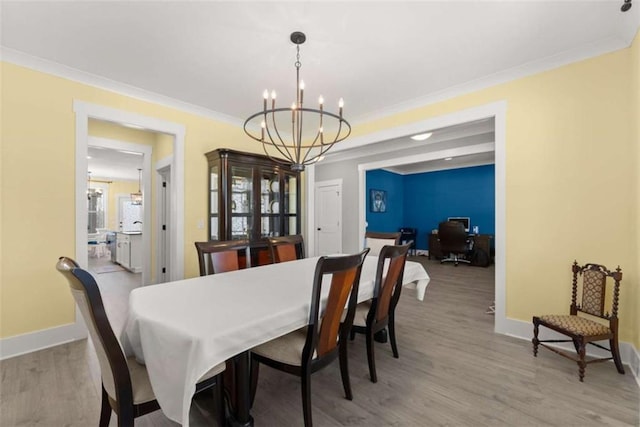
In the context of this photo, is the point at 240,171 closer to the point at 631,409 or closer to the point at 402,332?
the point at 402,332

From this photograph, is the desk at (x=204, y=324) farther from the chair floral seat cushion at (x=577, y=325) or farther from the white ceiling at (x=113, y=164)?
the white ceiling at (x=113, y=164)

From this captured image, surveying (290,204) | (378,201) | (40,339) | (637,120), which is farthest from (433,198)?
(40,339)

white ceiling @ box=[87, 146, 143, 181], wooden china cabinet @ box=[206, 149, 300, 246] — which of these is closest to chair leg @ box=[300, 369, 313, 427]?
wooden china cabinet @ box=[206, 149, 300, 246]

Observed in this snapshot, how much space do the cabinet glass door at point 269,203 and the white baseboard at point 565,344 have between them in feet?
9.70

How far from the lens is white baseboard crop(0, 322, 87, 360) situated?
236 centimetres

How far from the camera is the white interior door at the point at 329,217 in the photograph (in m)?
6.39

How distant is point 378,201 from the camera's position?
7410 mm

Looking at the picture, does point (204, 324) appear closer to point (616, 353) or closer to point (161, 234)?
point (616, 353)

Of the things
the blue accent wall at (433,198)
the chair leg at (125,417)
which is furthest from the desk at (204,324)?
the blue accent wall at (433,198)

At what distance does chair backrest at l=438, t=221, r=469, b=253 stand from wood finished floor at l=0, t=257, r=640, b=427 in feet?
13.3

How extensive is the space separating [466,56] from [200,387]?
9.98 feet

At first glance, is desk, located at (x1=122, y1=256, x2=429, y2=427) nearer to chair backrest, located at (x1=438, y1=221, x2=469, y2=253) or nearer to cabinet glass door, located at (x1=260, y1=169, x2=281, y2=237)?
cabinet glass door, located at (x1=260, y1=169, x2=281, y2=237)

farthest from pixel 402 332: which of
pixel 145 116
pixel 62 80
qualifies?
pixel 62 80

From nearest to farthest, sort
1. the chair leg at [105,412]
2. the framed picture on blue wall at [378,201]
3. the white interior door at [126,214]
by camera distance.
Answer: the chair leg at [105,412] → the framed picture on blue wall at [378,201] → the white interior door at [126,214]
